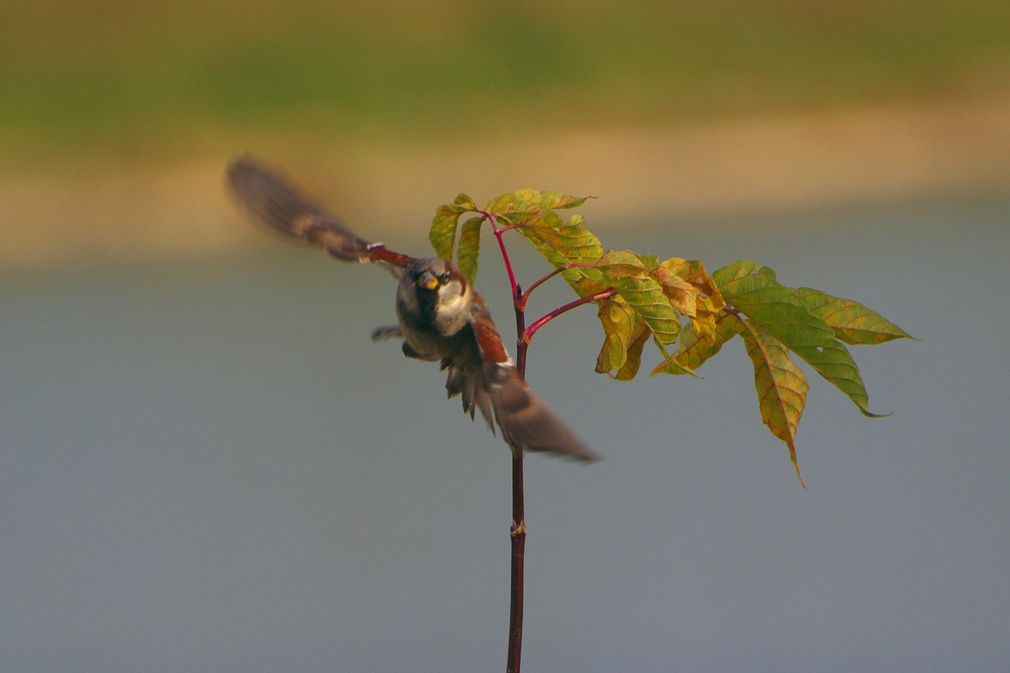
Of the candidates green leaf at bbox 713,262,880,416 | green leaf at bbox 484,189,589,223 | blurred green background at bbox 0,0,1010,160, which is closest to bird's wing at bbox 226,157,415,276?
green leaf at bbox 484,189,589,223

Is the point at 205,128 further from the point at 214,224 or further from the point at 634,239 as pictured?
the point at 634,239

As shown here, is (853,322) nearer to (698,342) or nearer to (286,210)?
(698,342)

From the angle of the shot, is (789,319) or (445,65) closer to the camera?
(789,319)

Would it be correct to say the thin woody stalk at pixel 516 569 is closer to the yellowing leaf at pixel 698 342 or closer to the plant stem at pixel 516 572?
the plant stem at pixel 516 572

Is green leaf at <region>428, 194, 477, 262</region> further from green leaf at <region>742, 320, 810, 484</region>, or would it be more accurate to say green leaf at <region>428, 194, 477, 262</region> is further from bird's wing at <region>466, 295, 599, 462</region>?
green leaf at <region>742, 320, 810, 484</region>

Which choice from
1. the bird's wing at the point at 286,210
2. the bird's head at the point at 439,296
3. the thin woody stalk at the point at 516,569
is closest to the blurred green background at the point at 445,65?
the bird's wing at the point at 286,210

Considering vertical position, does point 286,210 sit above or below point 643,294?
above

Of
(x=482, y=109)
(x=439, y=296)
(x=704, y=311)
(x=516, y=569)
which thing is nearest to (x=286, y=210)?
(x=439, y=296)
